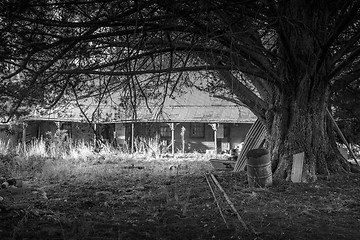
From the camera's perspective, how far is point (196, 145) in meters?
26.5

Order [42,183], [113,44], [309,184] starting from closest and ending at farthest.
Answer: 1. [113,44]
2. [309,184]
3. [42,183]

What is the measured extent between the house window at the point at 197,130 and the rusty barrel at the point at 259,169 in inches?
751

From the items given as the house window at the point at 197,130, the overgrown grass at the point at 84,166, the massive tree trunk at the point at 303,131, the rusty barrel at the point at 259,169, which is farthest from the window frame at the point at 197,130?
the rusty barrel at the point at 259,169

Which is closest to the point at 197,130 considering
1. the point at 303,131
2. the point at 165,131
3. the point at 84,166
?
the point at 165,131

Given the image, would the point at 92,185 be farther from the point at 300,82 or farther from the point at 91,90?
the point at 300,82

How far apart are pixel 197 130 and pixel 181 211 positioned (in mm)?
21284

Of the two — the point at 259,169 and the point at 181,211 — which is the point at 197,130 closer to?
the point at 259,169

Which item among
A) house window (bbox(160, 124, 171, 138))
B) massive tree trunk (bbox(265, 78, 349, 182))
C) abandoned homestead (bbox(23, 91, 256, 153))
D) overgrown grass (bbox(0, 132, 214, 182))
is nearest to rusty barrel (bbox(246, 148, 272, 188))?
massive tree trunk (bbox(265, 78, 349, 182))

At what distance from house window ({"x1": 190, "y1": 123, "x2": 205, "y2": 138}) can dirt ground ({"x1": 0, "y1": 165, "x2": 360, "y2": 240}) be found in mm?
18213

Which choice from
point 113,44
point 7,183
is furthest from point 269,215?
point 7,183

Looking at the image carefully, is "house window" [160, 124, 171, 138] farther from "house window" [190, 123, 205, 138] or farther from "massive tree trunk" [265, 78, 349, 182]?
"massive tree trunk" [265, 78, 349, 182]

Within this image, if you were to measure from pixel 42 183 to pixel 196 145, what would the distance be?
59.2 feet

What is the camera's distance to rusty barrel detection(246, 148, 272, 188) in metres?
7.45

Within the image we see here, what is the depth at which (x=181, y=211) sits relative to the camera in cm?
561
